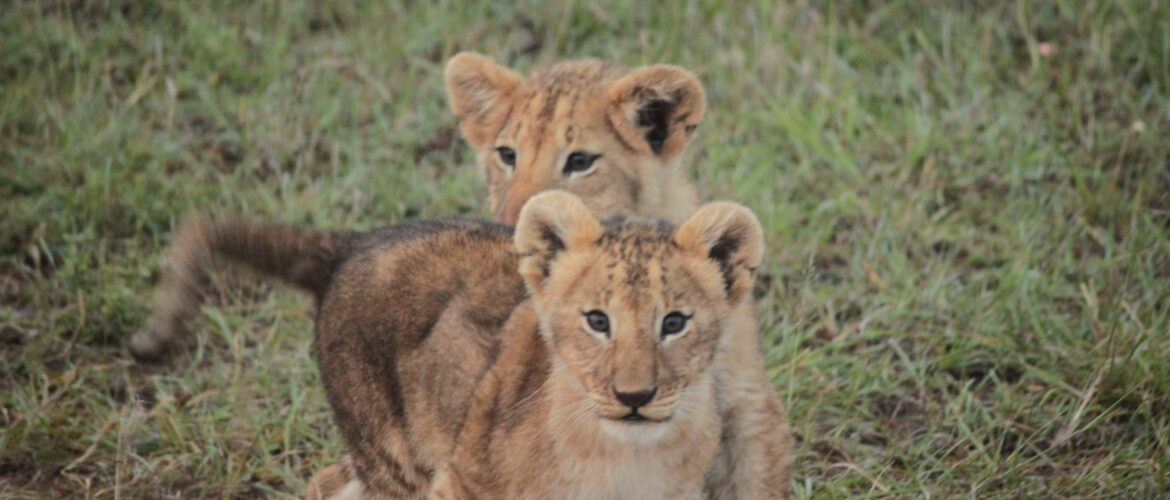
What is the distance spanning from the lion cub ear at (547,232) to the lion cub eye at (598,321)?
0.19 m

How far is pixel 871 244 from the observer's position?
5.98 meters

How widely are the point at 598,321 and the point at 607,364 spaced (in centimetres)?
13

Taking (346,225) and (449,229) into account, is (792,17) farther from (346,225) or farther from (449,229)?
(449,229)

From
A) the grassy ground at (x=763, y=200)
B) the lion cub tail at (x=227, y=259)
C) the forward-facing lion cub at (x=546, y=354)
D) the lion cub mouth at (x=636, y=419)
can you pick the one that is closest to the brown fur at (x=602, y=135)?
the lion cub tail at (x=227, y=259)

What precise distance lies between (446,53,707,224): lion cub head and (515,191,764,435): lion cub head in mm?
925

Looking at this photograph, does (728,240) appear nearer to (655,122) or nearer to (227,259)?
(655,122)

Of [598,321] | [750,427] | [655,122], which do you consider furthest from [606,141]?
[598,321]

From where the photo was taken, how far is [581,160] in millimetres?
5066

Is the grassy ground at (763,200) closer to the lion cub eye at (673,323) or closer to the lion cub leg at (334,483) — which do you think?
the lion cub leg at (334,483)

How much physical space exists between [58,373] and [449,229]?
1.67m

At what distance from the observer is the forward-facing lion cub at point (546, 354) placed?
12.4ft

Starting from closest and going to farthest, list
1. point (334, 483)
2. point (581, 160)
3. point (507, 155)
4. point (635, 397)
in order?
1. point (635, 397)
2. point (334, 483)
3. point (581, 160)
4. point (507, 155)

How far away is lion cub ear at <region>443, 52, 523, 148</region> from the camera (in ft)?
17.5

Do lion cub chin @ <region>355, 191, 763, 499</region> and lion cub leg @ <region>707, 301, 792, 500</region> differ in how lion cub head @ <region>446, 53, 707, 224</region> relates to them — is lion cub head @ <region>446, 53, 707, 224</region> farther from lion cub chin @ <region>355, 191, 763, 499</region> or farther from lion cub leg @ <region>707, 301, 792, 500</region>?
lion cub chin @ <region>355, 191, 763, 499</region>
